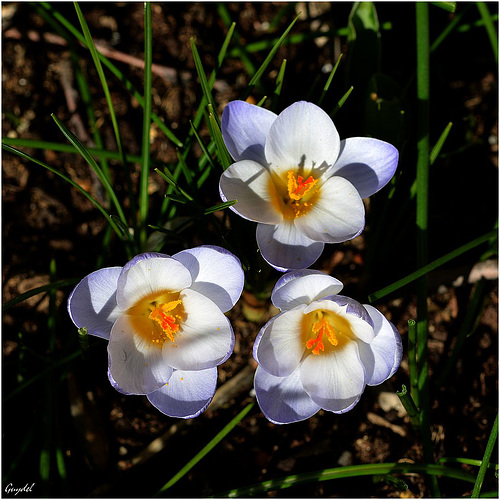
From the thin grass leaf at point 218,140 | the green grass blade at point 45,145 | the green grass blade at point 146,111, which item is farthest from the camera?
the green grass blade at point 45,145

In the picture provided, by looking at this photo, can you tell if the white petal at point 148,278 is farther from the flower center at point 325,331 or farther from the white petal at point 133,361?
the flower center at point 325,331

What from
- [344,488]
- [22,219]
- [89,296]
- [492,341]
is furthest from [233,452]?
[22,219]

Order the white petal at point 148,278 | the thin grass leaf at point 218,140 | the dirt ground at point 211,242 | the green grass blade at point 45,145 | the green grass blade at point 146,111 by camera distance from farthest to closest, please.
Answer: the dirt ground at point 211,242 → the green grass blade at point 45,145 → the green grass blade at point 146,111 → the thin grass leaf at point 218,140 → the white petal at point 148,278

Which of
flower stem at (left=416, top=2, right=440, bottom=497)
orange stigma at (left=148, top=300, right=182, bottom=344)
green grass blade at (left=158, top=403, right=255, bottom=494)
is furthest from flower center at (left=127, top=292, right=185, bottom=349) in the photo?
flower stem at (left=416, top=2, right=440, bottom=497)

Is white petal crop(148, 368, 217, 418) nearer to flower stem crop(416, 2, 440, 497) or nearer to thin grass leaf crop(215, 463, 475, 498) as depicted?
thin grass leaf crop(215, 463, 475, 498)

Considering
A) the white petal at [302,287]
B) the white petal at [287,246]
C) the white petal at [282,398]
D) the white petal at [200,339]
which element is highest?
the white petal at [287,246]

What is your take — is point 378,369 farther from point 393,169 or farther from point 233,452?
point 233,452

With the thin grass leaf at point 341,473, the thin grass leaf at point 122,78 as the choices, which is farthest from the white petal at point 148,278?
the thin grass leaf at point 341,473

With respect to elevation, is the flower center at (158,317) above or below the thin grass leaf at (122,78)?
below
